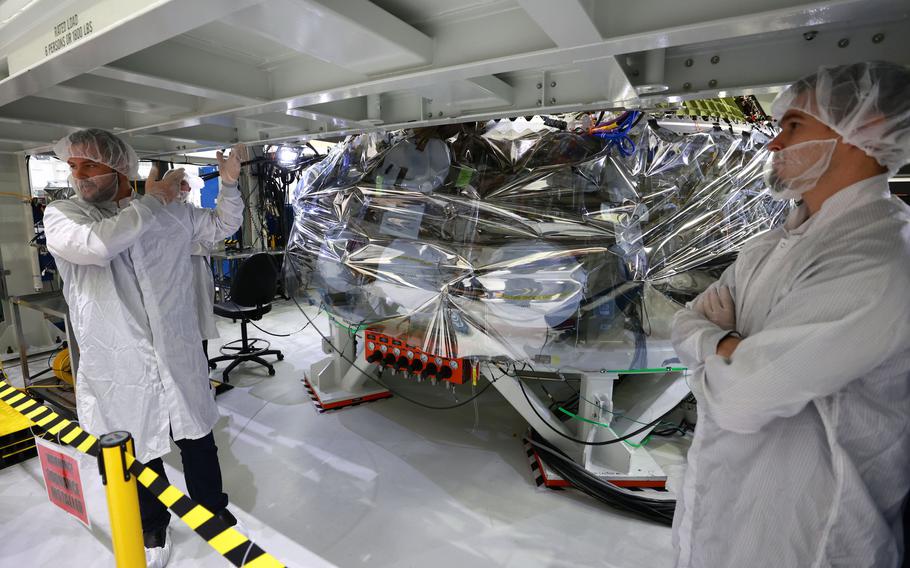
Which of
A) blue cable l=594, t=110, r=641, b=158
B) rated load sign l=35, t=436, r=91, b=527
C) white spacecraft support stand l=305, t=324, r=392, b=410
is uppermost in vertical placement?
blue cable l=594, t=110, r=641, b=158

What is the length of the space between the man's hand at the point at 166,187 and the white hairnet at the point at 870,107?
2.14 m

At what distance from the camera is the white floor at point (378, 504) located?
77.2 inches

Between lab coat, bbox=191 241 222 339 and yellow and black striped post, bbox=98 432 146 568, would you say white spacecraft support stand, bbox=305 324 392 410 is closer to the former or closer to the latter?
lab coat, bbox=191 241 222 339

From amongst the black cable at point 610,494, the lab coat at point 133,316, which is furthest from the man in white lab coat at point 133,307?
the black cable at point 610,494

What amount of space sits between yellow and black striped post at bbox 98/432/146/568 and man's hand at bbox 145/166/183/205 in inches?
38.5

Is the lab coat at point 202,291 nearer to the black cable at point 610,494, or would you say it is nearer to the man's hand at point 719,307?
the black cable at point 610,494

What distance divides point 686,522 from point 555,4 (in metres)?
1.31

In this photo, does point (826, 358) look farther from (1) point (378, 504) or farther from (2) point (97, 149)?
(2) point (97, 149)

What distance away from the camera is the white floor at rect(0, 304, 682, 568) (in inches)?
77.2

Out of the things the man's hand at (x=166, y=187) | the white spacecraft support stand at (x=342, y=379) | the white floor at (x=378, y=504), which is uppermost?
the man's hand at (x=166, y=187)

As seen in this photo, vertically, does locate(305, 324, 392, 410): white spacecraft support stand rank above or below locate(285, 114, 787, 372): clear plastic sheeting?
below

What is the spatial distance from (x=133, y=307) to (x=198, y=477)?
2.57ft

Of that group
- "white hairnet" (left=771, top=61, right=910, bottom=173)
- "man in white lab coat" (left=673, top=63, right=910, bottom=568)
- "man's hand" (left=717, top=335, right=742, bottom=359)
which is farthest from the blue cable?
"man's hand" (left=717, top=335, right=742, bottom=359)

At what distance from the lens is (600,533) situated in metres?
2.09
